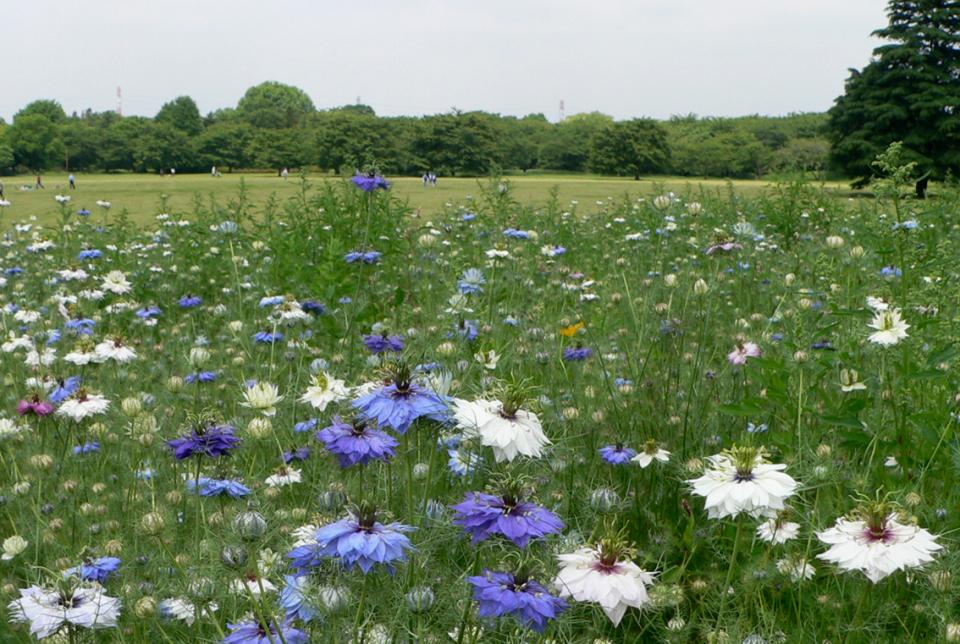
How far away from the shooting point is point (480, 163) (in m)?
39.7

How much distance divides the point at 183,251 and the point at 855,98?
28321 mm

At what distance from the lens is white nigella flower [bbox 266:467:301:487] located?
213cm

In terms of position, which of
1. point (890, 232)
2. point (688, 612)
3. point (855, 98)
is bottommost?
point (688, 612)

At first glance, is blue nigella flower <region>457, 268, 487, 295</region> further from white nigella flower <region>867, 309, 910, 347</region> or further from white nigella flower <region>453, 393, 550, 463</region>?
white nigella flower <region>453, 393, 550, 463</region>

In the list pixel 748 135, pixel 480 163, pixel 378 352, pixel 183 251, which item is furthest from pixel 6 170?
pixel 378 352

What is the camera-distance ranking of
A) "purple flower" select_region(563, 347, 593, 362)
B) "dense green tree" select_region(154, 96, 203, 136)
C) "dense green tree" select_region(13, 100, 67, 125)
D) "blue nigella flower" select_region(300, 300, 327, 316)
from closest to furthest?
"purple flower" select_region(563, 347, 593, 362) → "blue nigella flower" select_region(300, 300, 327, 316) → "dense green tree" select_region(154, 96, 203, 136) → "dense green tree" select_region(13, 100, 67, 125)

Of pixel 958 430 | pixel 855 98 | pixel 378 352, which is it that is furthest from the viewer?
pixel 855 98

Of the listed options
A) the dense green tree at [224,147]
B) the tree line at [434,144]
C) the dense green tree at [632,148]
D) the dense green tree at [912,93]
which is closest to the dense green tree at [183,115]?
the tree line at [434,144]

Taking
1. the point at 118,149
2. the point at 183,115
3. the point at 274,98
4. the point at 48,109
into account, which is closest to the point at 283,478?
the point at 118,149

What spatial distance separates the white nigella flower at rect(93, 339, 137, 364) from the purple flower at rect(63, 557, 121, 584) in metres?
1.41

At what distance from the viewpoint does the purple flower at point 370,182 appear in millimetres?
3373

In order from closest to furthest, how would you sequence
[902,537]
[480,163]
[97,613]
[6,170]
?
1. [902,537]
2. [97,613]
3. [480,163]
4. [6,170]

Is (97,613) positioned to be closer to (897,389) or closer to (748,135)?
(897,389)

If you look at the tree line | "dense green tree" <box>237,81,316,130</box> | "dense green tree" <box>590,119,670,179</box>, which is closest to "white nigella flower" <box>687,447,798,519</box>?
the tree line
